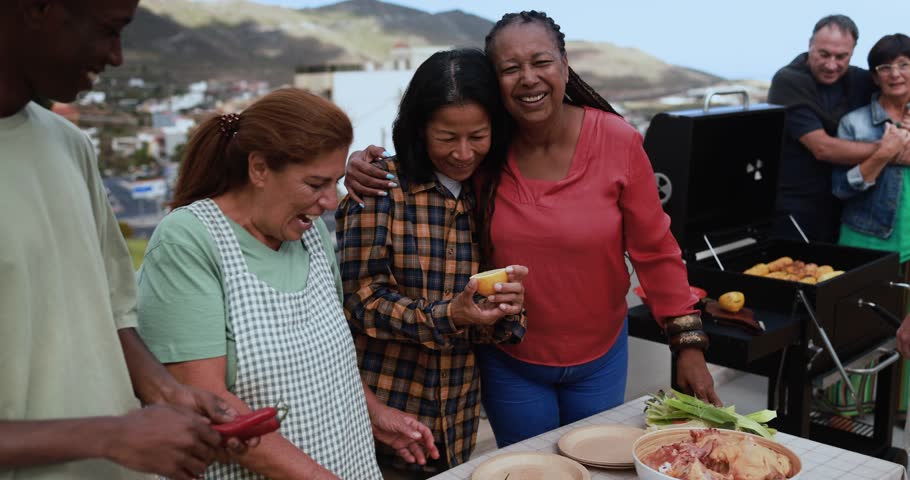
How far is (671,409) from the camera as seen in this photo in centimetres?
191

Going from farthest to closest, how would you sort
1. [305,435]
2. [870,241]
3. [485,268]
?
1. [870,241]
2. [485,268]
3. [305,435]

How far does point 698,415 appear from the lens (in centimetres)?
186

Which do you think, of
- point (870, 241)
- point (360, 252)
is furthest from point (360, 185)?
point (870, 241)

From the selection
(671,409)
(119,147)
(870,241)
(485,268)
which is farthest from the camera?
(870,241)

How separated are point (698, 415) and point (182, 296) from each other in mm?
1086

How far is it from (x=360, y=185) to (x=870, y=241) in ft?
9.02

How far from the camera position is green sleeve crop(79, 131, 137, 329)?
127 centimetres

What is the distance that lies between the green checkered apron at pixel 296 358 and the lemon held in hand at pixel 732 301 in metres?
1.53

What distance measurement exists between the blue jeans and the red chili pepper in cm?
98

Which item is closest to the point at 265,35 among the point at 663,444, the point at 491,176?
the point at 491,176

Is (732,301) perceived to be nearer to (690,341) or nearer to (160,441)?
(690,341)

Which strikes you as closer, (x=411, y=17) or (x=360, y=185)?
(x=360, y=185)

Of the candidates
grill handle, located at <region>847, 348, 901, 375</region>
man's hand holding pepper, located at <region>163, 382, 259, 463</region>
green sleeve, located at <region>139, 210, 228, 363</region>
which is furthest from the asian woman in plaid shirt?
grill handle, located at <region>847, 348, 901, 375</region>

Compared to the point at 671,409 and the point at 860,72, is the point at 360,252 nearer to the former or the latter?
the point at 671,409
